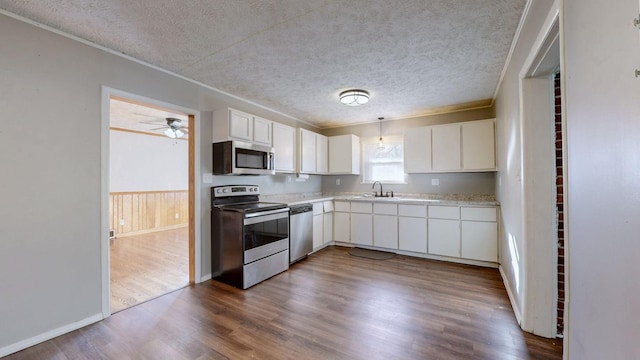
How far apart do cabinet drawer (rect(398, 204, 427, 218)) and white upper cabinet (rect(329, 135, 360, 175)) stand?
124 cm

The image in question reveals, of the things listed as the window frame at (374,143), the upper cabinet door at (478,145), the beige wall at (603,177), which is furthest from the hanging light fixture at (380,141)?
the beige wall at (603,177)

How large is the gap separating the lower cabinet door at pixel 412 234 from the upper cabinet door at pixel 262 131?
2402 mm

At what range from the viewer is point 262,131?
11.7 ft

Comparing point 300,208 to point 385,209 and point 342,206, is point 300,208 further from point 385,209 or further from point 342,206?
point 385,209

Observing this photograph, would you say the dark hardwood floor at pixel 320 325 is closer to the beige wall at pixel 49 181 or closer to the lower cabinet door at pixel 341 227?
the beige wall at pixel 49 181

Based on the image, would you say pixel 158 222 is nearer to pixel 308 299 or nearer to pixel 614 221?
pixel 308 299

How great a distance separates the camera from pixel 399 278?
10.2 feet

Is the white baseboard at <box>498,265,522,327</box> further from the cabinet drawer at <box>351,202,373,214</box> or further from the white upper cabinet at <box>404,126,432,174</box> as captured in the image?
the cabinet drawer at <box>351,202,373,214</box>

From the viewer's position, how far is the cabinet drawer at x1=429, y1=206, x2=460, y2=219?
3635mm

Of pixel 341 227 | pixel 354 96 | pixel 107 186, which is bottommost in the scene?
pixel 341 227

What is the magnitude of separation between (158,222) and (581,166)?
720cm

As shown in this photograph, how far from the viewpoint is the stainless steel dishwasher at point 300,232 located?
363 centimetres

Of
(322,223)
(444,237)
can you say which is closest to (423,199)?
(444,237)

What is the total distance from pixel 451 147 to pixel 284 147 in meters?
2.62
